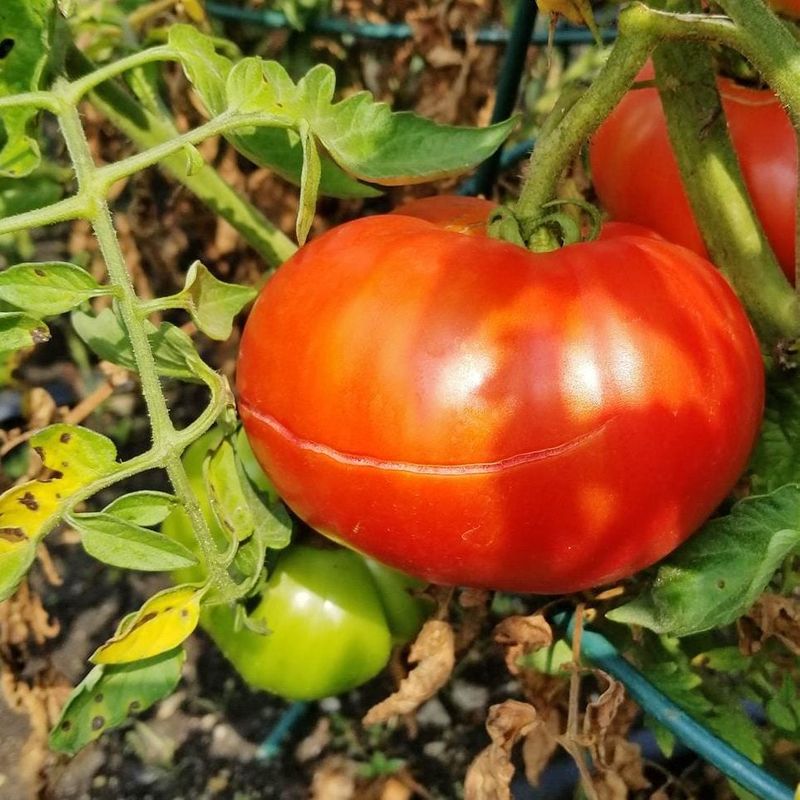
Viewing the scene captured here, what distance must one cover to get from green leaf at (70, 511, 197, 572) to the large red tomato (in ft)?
0.29

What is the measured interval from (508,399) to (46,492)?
0.83 feet

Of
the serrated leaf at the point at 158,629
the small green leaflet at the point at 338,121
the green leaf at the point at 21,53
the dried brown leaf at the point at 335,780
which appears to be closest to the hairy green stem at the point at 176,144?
the small green leaflet at the point at 338,121

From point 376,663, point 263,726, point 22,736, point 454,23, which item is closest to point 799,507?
point 376,663

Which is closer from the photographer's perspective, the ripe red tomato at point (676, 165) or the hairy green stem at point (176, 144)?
the hairy green stem at point (176, 144)

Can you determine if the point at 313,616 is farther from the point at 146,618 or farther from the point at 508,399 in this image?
the point at 508,399

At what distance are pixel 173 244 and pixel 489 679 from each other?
725 millimetres

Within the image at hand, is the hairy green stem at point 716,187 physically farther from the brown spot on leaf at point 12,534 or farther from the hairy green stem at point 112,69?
the brown spot on leaf at point 12,534

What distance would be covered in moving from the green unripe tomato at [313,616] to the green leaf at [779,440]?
293 millimetres

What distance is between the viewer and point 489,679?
121cm

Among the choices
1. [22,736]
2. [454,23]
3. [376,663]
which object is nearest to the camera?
[376,663]

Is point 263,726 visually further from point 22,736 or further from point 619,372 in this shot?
point 619,372

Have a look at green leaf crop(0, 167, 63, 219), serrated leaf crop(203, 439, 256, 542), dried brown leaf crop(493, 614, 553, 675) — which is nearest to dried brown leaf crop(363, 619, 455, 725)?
dried brown leaf crop(493, 614, 553, 675)

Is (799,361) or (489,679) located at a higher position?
(799,361)

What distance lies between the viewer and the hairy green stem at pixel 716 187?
23.2 inches
